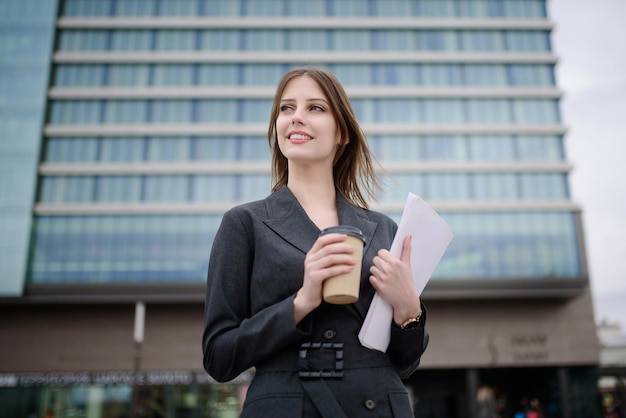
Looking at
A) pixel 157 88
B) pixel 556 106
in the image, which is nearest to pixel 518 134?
pixel 556 106

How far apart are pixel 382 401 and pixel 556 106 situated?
126 feet

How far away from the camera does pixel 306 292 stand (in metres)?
1.55

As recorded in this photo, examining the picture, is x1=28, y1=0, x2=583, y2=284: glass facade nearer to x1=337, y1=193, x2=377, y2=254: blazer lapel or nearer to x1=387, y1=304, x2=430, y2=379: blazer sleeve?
x1=337, y1=193, x2=377, y2=254: blazer lapel

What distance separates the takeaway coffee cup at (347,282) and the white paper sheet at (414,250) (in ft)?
0.58

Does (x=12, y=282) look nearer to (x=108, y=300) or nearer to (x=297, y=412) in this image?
(x=108, y=300)

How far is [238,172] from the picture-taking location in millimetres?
33938

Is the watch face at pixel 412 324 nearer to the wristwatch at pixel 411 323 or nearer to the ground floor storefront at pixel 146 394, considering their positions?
the wristwatch at pixel 411 323

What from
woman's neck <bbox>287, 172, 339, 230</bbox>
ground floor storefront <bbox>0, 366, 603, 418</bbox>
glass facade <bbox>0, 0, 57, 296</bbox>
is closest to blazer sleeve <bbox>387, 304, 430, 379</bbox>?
woman's neck <bbox>287, 172, 339, 230</bbox>

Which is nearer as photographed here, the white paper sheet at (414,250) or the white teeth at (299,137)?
the white paper sheet at (414,250)

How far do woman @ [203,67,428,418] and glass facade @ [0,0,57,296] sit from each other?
110 ft

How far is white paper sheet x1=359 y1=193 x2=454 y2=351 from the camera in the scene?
5.40ft

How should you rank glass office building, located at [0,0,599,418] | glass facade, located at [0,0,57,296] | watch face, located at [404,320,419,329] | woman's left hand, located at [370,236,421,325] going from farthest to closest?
glass office building, located at [0,0,599,418] < glass facade, located at [0,0,57,296] < watch face, located at [404,320,419,329] < woman's left hand, located at [370,236,421,325]

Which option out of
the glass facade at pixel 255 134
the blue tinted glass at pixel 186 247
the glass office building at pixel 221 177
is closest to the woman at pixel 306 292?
the glass office building at pixel 221 177

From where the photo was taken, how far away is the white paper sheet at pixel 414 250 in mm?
1646
